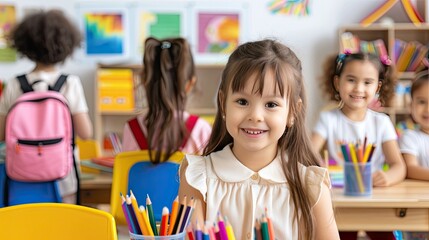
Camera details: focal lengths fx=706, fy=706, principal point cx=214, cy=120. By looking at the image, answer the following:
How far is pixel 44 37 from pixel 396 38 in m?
3.26

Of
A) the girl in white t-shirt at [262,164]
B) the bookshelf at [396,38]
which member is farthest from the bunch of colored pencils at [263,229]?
the bookshelf at [396,38]

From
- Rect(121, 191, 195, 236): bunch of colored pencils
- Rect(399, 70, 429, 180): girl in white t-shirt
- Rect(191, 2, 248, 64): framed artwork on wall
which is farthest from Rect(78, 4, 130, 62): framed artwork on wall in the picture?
Rect(121, 191, 195, 236): bunch of colored pencils

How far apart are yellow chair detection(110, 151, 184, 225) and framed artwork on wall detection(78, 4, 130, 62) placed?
119 inches

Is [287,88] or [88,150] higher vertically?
→ [287,88]

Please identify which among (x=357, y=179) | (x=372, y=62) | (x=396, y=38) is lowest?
(x=357, y=179)

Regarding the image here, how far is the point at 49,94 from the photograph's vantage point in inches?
108

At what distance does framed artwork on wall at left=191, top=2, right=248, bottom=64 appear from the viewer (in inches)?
215

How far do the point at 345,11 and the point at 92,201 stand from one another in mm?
3315

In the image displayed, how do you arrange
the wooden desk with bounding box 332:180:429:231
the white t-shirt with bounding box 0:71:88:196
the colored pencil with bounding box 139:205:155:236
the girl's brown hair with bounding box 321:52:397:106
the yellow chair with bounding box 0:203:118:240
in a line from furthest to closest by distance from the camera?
the white t-shirt with bounding box 0:71:88:196 < the girl's brown hair with bounding box 321:52:397:106 < the wooden desk with bounding box 332:180:429:231 < the yellow chair with bounding box 0:203:118:240 < the colored pencil with bounding box 139:205:155:236

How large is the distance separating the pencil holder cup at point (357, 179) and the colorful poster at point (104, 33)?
3.53m

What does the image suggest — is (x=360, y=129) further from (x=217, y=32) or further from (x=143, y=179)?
(x=217, y=32)

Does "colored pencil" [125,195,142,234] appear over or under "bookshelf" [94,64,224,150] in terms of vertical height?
over

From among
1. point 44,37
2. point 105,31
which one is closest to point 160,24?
point 105,31

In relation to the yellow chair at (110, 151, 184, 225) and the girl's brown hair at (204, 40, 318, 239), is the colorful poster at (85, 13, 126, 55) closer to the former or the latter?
the yellow chair at (110, 151, 184, 225)
